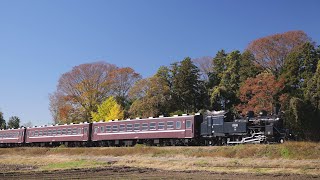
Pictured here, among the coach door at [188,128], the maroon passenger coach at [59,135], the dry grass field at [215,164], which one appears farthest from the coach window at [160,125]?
the maroon passenger coach at [59,135]

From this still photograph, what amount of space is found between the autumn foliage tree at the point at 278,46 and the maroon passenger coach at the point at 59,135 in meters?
27.0

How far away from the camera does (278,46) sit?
55062 millimetres

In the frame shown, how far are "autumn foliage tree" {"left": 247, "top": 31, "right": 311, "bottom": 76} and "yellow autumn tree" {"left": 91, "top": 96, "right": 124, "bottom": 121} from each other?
22.1 metres

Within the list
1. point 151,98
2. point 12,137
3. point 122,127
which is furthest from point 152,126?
point 12,137

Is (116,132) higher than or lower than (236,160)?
higher

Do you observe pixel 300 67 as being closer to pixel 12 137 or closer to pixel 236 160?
pixel 236 160

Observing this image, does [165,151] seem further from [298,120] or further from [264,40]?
[264,40]

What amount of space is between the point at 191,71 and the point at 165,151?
29.1 meters

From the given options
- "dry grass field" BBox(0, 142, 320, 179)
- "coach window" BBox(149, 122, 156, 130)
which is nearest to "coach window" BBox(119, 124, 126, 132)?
"coach window" BBox(149, 122, 156, 130)

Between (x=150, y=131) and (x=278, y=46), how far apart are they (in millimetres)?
Result: 26339

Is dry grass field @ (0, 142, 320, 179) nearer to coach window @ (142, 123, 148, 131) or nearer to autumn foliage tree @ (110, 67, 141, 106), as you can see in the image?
coach window @ (142, 123, 148, 131)

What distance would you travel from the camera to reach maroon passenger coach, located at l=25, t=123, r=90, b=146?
158 feet

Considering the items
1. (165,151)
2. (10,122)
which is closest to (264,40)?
(165,151)

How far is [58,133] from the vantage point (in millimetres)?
52312
